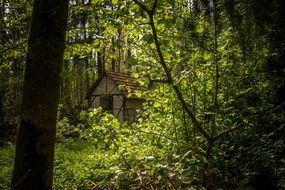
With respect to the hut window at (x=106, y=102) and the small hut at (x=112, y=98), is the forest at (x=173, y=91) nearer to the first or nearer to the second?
the small hut at (x=112, y=98)

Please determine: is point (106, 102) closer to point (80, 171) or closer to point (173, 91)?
point (80, 171)

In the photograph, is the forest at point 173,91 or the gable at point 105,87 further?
the gable at point 105,87

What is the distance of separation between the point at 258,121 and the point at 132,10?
9.59 feet

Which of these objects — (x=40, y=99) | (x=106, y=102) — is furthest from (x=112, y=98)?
(x=40, y=99)

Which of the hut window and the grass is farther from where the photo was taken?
the hut window

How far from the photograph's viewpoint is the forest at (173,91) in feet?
6.51

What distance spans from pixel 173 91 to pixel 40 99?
324 centimetres

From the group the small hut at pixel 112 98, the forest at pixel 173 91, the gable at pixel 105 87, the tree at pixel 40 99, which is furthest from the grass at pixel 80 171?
the gable at pixel 105 87

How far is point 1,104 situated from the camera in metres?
21.8

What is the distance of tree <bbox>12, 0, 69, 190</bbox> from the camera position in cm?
194

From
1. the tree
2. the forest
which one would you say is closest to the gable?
the forest

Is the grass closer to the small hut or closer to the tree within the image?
the tree

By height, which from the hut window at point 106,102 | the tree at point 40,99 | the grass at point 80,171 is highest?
the hut window at point 106,102

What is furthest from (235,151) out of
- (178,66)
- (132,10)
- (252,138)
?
(132,10)
